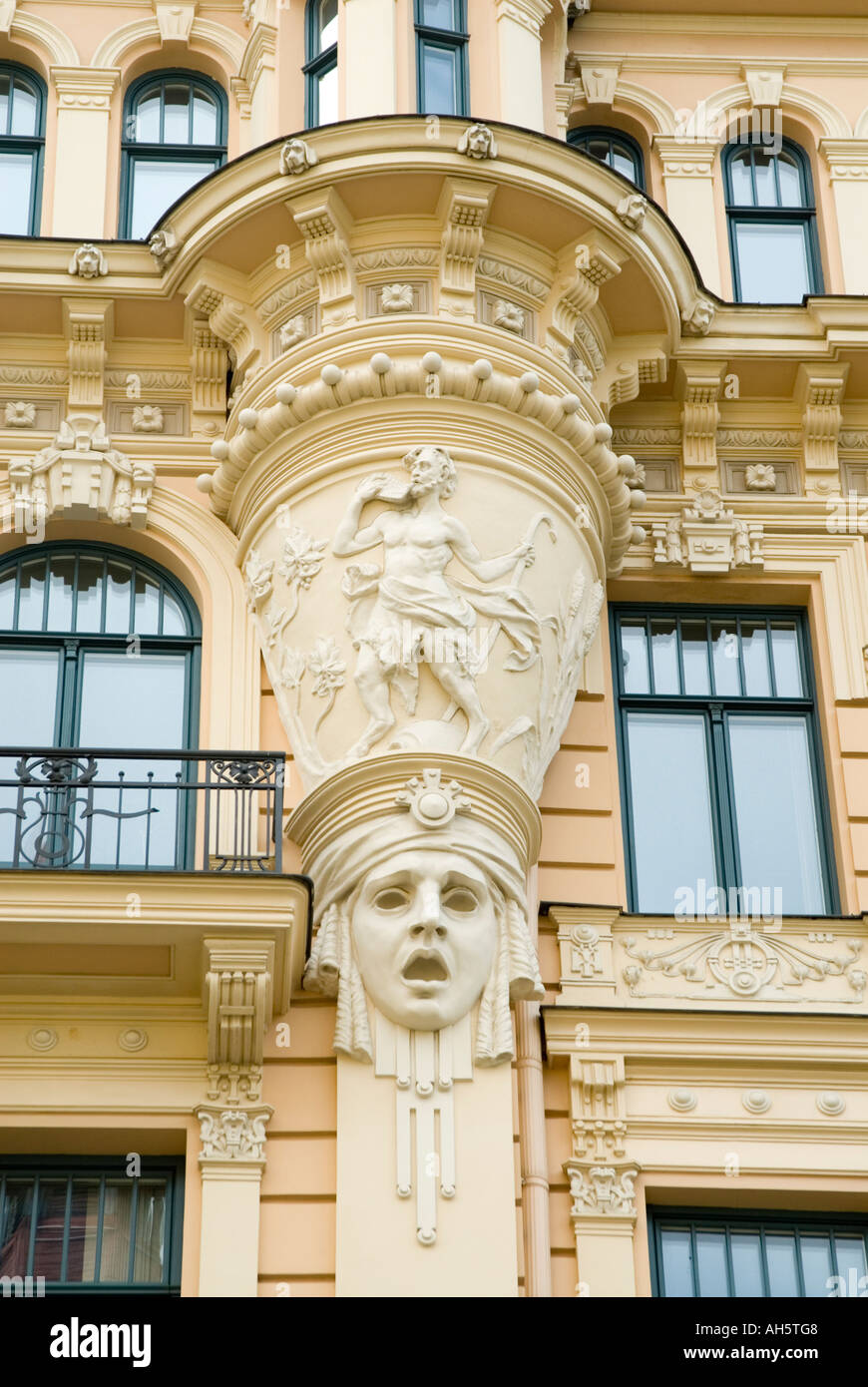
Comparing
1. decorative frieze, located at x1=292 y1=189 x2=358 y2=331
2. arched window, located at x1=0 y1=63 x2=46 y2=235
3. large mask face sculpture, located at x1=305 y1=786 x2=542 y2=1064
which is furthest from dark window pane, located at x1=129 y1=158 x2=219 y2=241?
large mask face sculpture, located at x1=305 y1=786 x2=542 y2=1064

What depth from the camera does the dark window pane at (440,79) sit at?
1777cm

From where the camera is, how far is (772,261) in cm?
1919

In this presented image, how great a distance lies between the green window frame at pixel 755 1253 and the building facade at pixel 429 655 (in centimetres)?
3

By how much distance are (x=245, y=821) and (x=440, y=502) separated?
7.84ft

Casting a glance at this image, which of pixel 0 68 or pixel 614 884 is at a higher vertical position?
pixel 0 68

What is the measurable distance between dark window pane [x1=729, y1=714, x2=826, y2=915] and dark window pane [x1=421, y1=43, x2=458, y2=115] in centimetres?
489

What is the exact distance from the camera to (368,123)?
1645 centimetres

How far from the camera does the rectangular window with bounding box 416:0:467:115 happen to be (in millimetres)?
17781

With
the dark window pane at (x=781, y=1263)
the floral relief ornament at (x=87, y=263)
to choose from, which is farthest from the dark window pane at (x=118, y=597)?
the dark window pane at (x=781, y=1263)

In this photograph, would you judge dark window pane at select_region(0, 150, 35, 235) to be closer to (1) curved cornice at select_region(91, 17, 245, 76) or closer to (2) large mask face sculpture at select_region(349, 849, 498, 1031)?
(1) curved cornice at select_region(91, 17, 245, 76)

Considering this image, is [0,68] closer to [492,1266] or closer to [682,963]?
[682,963]

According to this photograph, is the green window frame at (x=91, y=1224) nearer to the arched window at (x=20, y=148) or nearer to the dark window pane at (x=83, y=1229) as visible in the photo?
the dark window pane at (x=83, y=1229)

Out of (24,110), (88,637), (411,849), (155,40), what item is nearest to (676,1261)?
(411,849)
